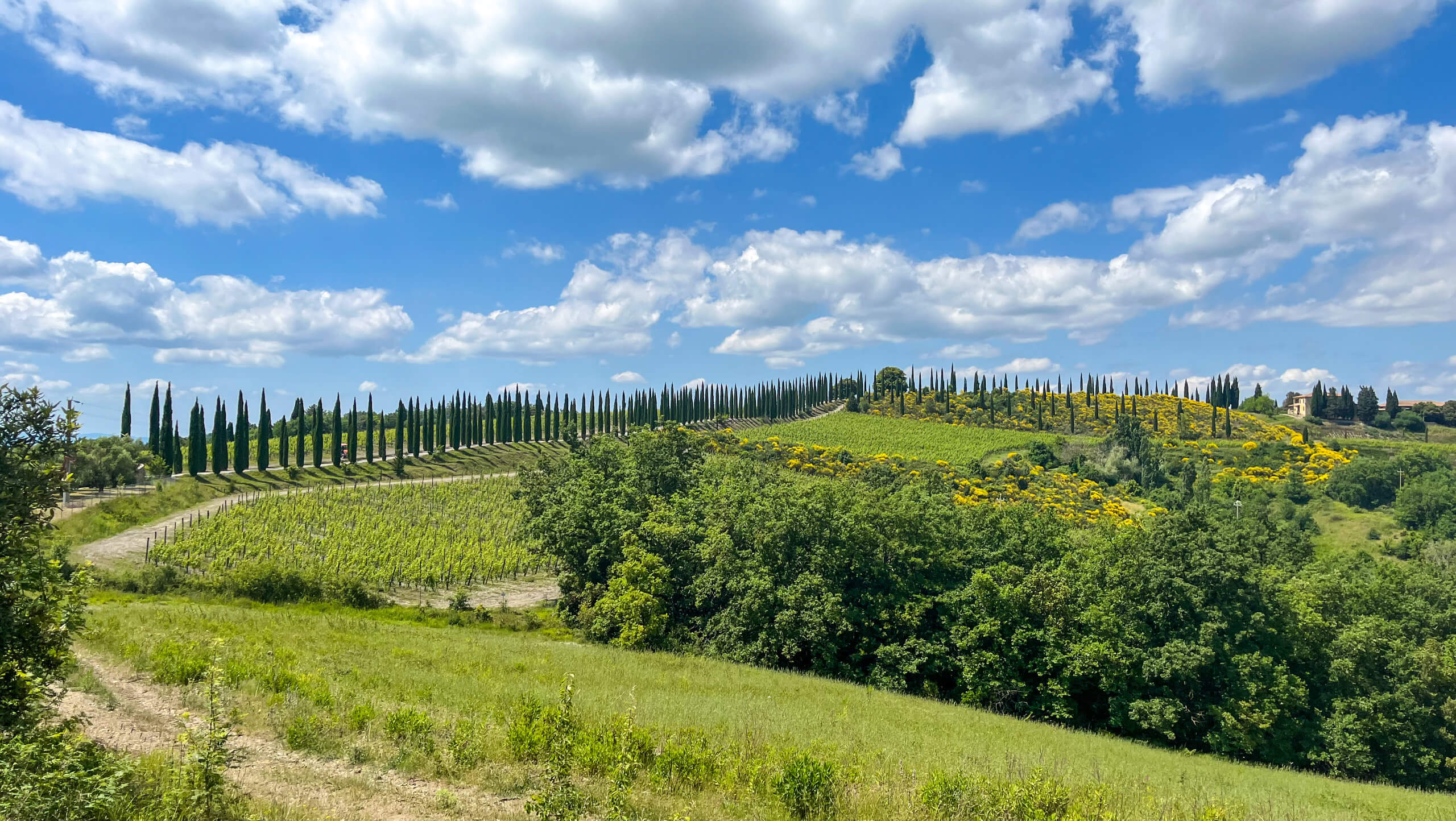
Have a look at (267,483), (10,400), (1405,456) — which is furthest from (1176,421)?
(10,400)

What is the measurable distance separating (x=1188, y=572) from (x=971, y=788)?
1123 inches

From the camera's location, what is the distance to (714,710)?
1730 cm

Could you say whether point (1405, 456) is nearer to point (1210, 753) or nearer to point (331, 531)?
point (1210, 753)

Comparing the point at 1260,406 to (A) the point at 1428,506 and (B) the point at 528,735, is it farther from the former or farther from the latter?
(B) the point at 528,735

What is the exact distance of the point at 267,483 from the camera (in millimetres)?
78250

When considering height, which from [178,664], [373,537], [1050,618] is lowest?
[373,537]

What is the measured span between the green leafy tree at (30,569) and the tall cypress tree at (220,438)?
8623 centimetres

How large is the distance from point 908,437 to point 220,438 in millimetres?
110249

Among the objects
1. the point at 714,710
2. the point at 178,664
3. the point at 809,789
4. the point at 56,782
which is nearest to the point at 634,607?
the point at 714,710

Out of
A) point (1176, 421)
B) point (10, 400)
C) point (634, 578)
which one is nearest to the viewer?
point (10, 400)

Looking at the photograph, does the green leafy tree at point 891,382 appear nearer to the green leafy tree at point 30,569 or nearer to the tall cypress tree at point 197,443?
the tall cypress tree at point 197,443

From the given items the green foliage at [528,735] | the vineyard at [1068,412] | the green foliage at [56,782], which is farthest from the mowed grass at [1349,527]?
the green foliage at [56,782]

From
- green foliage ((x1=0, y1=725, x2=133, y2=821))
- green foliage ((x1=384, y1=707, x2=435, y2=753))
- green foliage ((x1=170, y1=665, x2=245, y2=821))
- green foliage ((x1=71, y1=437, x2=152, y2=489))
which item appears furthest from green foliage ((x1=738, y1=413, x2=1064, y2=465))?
green foliage ((x1=0, y1=725, x2=133, y2=821))

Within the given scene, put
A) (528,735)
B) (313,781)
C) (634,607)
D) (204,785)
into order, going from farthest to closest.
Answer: (634,607), (528,735), (313,781), (204,785)
